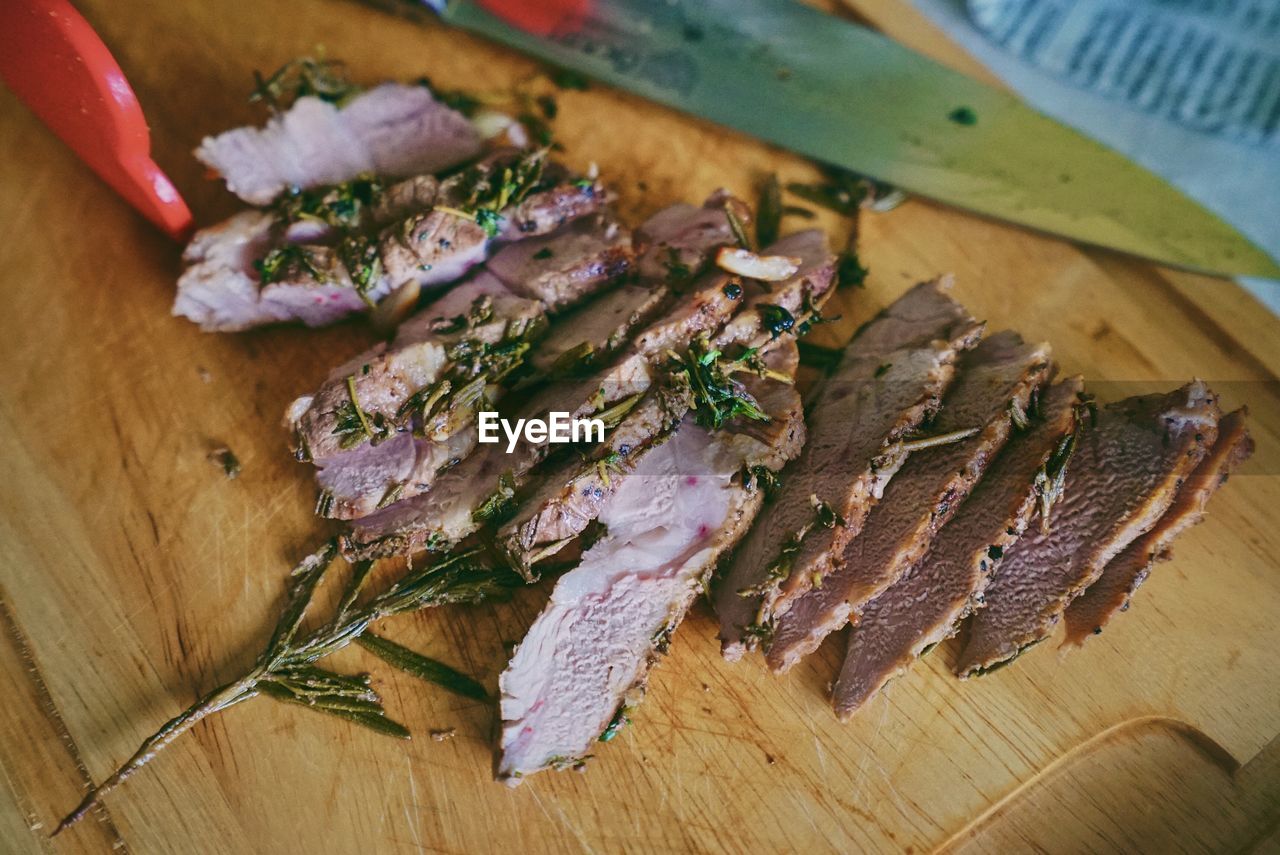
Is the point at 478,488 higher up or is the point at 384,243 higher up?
the point at 384,243

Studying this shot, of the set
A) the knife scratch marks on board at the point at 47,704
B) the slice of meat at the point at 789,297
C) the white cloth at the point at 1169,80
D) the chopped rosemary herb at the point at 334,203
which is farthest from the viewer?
the white cloth at the point at 1169,80

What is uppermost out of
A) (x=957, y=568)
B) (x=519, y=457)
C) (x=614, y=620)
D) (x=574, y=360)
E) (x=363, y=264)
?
(x=363, y=264)

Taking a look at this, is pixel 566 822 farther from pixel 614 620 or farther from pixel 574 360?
pixel 574 360

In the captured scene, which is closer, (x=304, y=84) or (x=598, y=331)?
(x=598, y=331)

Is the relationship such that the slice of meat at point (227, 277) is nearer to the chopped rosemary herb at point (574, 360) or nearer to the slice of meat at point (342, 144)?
the slice of meat at point (342, 144)

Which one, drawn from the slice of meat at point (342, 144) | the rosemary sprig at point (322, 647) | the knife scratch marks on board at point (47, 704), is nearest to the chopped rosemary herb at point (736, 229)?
the slice of meat at point (342, 144)

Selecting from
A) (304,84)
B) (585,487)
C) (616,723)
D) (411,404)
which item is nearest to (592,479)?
(585,487)
